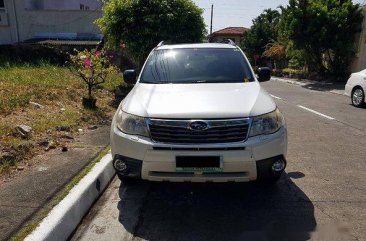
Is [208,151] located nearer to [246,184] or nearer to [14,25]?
[246,184]

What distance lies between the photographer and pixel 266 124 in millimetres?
3740

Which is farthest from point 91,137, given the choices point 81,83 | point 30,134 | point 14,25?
point 14,25

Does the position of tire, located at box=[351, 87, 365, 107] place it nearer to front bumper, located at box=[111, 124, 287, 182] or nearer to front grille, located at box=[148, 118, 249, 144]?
front bumper, located at box=[111, 124, 287, 182]

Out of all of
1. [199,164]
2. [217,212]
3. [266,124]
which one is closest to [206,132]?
[199,164]

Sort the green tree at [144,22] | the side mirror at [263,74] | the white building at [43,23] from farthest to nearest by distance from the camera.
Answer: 1. the white building at [43,23]
2. the green tree at [144,22]
3. the side mirror at [263,74]

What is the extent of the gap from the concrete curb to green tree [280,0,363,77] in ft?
60.7

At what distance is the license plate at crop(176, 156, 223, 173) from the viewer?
3.54 metres

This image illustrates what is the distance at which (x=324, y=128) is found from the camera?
7.97m

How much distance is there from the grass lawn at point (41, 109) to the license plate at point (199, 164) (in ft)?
7.76

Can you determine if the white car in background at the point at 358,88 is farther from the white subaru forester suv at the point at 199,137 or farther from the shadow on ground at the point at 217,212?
the white subaru forester suv at the point at 199,137

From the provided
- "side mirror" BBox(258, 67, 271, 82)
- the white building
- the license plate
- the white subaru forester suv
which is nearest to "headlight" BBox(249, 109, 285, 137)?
the white subaru forester suv

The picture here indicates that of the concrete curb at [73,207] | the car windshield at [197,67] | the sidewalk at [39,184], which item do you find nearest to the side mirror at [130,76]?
the car windshield at [197,67]

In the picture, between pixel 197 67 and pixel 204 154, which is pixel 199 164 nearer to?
pixel 204 154

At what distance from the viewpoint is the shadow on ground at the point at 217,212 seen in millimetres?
3422
